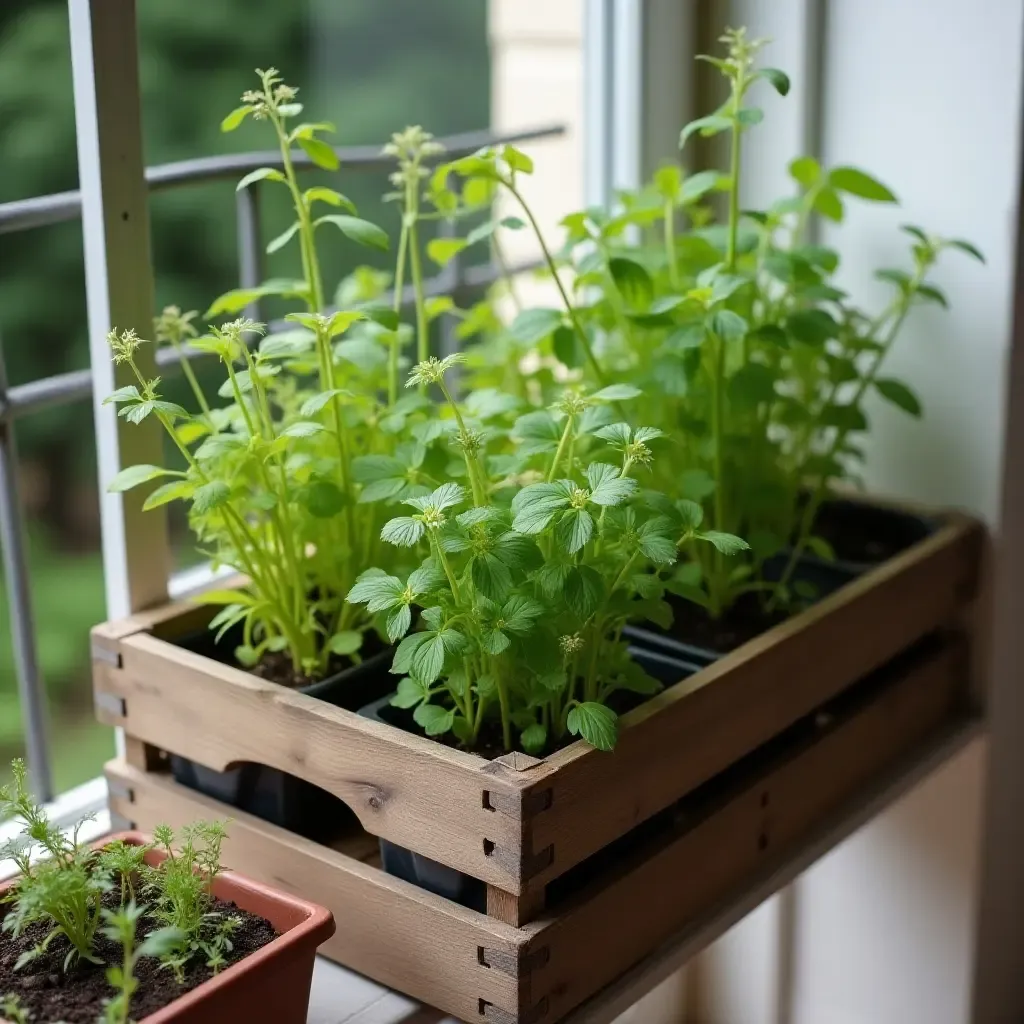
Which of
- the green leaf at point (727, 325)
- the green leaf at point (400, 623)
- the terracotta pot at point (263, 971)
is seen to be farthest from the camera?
the green leaf at point (727, 325)

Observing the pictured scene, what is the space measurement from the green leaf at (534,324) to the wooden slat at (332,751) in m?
0.40

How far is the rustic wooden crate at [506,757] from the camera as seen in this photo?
106cm

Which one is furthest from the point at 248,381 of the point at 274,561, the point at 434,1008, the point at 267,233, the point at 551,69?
the point at 551,69

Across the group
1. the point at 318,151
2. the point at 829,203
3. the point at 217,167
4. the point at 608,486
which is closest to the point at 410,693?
the point at 608,486

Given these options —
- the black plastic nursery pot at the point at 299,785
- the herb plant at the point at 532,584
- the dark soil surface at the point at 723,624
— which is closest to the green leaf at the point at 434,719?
the herb plant at the point at 532,584

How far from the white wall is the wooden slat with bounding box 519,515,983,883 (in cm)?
15

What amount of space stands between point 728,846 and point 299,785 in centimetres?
40

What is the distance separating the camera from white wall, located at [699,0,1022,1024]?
1.58 metres

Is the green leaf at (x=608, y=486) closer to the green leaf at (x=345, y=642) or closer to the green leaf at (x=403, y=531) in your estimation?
the green leaf at (x=403, y=531)

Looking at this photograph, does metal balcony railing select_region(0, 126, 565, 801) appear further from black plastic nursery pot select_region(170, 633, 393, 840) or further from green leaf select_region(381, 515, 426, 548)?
green leaf select_region(381, 515, 426, 548)

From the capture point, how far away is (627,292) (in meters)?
1.35

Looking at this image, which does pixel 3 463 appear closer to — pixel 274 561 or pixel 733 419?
pixel 274 561

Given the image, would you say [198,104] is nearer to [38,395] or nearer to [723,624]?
[38,395]

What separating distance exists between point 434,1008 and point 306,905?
17 cm
